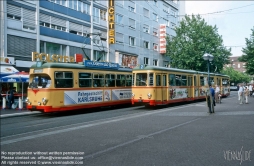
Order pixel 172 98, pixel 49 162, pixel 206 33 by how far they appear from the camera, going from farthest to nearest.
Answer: pixel 206 33, pixel 172 98, pixel 49 162

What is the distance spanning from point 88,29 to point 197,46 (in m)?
16.2

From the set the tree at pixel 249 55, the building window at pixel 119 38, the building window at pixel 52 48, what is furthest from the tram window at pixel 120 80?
the tree at pixel 249 55

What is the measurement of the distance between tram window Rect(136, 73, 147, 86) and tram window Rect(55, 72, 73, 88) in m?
5.13

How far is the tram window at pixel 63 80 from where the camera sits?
14587mm

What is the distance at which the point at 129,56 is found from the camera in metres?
39.7

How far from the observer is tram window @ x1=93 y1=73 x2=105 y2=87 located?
17250 mm

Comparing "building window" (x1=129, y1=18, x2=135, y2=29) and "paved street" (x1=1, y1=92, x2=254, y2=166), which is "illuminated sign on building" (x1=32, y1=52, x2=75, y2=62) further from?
"paved street" (x1=1, y1=92, x2=254, y2=166)

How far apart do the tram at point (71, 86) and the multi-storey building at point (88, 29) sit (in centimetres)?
312

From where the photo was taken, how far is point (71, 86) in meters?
15.4

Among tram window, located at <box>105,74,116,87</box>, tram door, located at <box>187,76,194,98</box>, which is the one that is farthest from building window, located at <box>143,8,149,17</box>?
tram window, located at <box>105,74,116,87</box>

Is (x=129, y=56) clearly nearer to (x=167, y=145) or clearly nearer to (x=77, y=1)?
(x=77, y=1)

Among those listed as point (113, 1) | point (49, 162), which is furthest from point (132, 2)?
point (49, 162)

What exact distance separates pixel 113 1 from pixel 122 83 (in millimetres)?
18497

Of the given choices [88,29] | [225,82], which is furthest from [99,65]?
[225,82]
